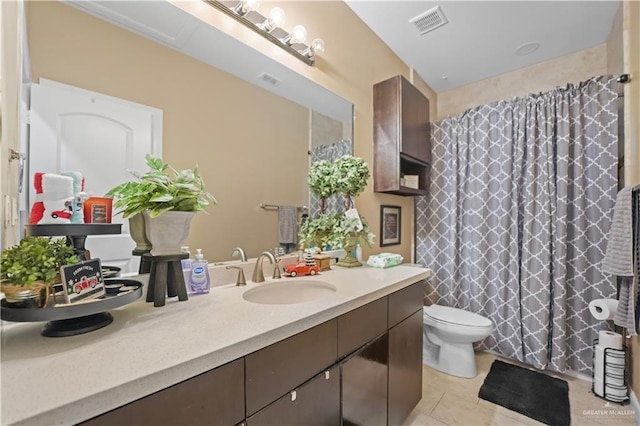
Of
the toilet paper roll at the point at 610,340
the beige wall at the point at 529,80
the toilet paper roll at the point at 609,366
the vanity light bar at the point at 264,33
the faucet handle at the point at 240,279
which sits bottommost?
the toilet paper roll at the point at 609,366

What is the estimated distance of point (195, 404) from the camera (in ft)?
2.03

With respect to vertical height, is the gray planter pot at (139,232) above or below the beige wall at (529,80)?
below

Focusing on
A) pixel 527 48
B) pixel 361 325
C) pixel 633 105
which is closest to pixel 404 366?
pixel 361 325

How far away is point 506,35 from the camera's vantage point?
2182 millimetres

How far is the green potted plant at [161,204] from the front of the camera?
2.96 ft

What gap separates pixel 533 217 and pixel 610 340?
35.7 inches

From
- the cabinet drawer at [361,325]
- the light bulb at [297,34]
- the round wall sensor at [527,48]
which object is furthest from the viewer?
the round wall sensor at [527,48]

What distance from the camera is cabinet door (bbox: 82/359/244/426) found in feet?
1.73

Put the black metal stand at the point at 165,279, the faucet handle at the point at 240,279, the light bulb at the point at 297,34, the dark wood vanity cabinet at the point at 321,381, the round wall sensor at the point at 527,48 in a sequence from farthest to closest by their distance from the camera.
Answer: the round wall sensor at the point at 527,48, the light bulb at the point at 297,34, the faucet handle at the point at 240,279, the black metal stand at the point at 165,279, the dark wood vanity cabinet at the point at 321,381

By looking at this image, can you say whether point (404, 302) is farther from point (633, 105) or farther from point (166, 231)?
point (633, 105)

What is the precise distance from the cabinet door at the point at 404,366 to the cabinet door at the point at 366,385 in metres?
0.07

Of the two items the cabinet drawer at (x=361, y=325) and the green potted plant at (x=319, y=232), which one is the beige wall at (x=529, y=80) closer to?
the green potted plant at (x=319, y=232)

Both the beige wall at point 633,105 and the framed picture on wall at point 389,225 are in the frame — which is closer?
the beige wall at point 633,105

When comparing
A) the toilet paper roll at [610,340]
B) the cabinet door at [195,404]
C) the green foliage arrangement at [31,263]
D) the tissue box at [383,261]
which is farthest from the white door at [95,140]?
the toilet paper roll at [610,340]
